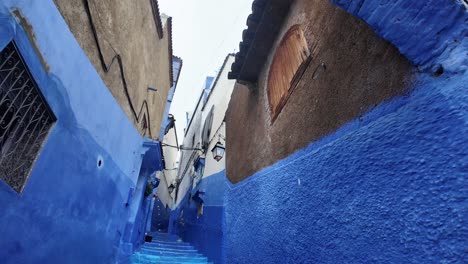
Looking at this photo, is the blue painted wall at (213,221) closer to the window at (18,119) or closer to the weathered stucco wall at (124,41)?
the weathered stucco wall at (124,41)

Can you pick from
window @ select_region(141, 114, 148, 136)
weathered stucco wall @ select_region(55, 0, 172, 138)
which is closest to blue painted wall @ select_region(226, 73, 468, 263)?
weathered stucco wall @ select_region(55, 0, 172, 138)

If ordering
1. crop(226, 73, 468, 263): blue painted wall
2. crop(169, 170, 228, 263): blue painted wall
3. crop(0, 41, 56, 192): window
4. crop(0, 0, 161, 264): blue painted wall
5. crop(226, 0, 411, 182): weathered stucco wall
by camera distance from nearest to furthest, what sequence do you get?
crop(226, 73, 468, 263): blue painted wall < crop(226, 0, 411, 182): weathered stucco wall < crop(0, 41, 56, 192): window < crop(0, 0, 161, 264): blue painted wall < crop(169, 170, 228, 263): blue painted wall

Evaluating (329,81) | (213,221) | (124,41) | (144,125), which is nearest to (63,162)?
(124,41)

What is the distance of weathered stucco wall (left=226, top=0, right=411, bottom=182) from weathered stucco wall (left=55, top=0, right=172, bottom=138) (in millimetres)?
2725

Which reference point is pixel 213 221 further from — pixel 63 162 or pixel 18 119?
pixel 18 119

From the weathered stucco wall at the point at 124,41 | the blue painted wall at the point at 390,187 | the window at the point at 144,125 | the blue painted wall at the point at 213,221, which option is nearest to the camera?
the blue painted wall at the point at 390,187

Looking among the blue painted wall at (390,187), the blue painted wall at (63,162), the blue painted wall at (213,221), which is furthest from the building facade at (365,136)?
the blue painted wall at (63,162)

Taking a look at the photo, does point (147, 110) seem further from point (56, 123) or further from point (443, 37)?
point (443, 37)

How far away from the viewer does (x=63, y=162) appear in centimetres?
298

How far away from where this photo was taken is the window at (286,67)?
324 cm

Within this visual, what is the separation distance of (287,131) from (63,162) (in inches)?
112

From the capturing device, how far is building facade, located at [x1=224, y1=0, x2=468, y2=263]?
1.27 meters

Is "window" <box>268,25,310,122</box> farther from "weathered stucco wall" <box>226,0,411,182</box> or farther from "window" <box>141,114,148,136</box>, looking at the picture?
"window" <box>141,114,148,136</box>

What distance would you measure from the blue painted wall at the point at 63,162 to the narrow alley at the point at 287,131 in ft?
0.06
